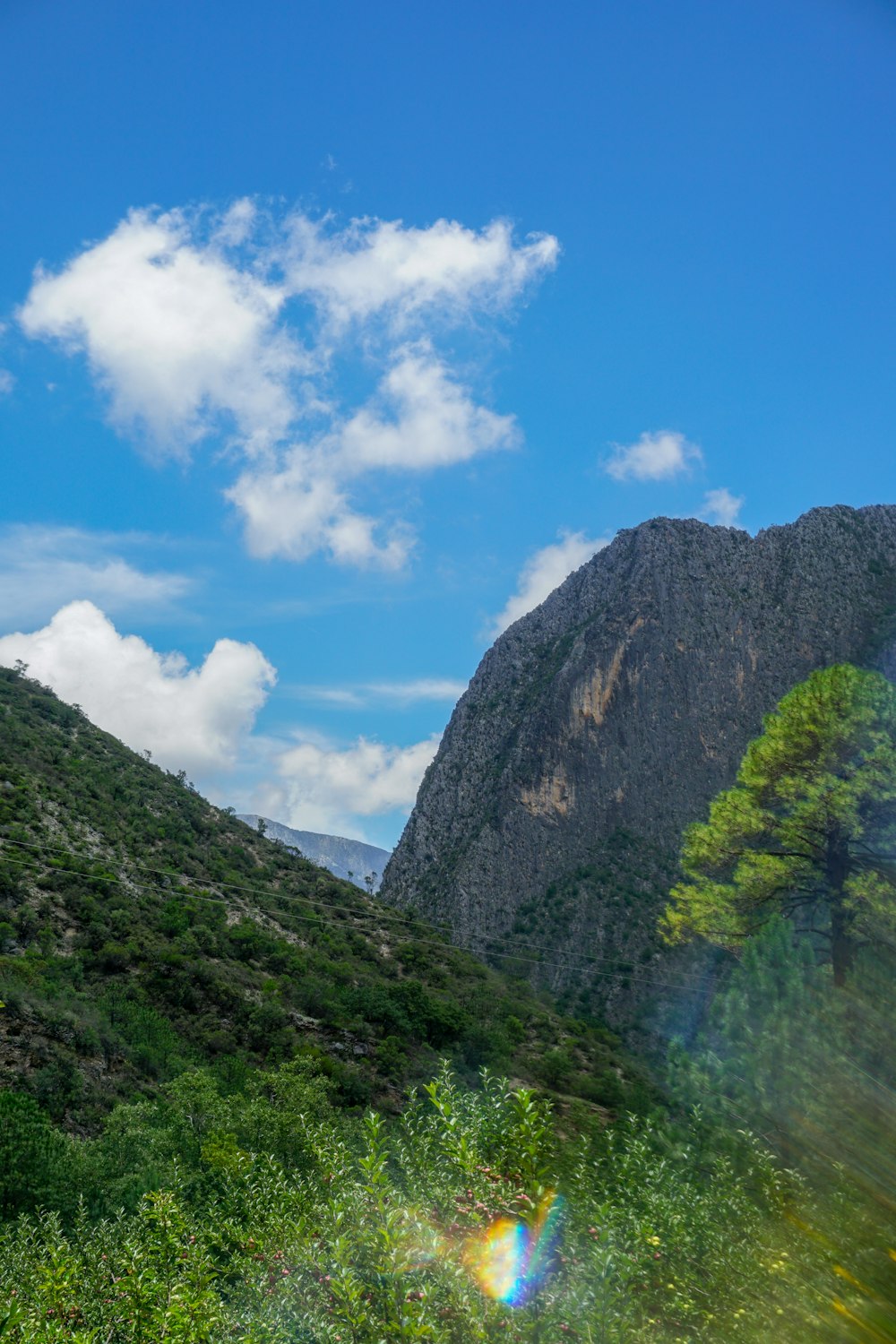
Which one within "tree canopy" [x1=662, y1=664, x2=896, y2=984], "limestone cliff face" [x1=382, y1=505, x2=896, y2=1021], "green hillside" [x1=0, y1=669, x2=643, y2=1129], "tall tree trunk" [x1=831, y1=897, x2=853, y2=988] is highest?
"limestone cliff face" [x1=382, y1=505, x2=896, y2=1021]

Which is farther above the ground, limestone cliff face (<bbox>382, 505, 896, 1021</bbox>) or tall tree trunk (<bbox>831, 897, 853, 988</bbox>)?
limestone cliff face (<bbox>382, 505, 896, 1021</bbox>)

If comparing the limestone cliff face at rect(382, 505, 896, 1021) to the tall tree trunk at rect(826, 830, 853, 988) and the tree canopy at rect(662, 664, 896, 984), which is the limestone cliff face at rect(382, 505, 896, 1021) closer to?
the tree canopy at rect(662, 664, 896, 984)

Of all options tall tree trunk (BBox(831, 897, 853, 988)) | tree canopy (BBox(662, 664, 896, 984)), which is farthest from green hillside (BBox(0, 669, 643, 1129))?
tall tree trunk (BBox(831, 897, 853, 988))

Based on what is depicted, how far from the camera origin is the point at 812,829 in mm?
15281

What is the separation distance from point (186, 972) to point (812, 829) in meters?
29.7

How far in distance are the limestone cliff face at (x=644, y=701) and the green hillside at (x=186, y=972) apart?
52.5 meters

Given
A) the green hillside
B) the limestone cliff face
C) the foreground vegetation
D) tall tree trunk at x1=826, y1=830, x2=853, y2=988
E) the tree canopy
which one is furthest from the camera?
the limestone cliff face

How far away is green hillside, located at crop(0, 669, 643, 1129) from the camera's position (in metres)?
29.2

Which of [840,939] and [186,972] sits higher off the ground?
[840,939]

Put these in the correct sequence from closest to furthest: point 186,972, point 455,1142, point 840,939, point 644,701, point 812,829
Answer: point 455,1142 → point 840,939 → point 812,829 → point 186,972 → point 644,701

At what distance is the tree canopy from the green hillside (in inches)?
720

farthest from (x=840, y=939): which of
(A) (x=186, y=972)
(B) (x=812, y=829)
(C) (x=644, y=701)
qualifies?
(C) (x=644, y=701)

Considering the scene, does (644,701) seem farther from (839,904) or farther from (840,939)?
(840,939)

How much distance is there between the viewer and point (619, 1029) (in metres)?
73.6
